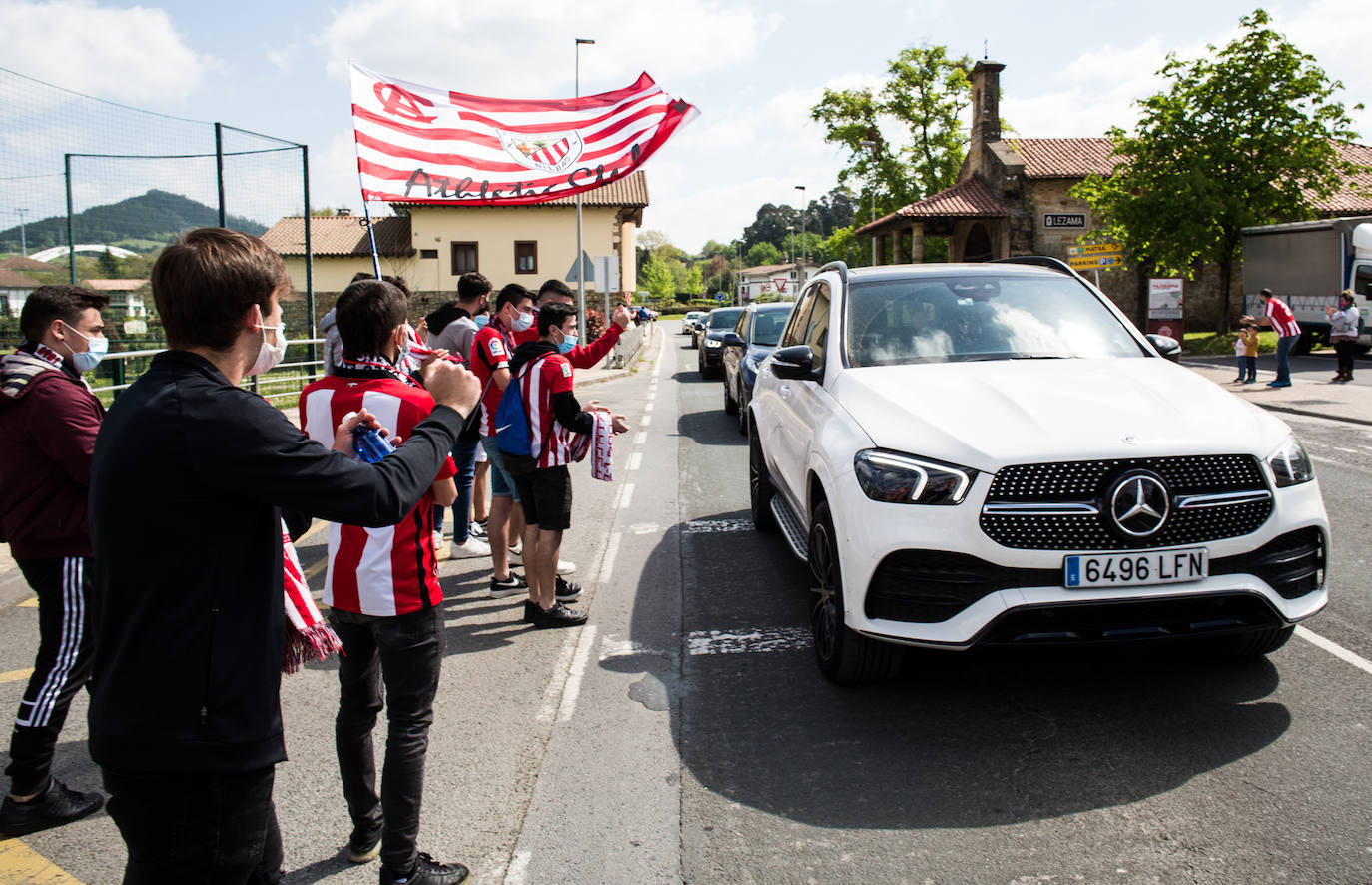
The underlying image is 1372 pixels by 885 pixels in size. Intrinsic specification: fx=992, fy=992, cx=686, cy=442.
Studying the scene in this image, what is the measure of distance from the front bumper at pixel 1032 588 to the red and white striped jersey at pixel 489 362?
110 inches

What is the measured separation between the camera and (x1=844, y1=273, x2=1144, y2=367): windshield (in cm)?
496

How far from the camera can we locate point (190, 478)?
186 cm

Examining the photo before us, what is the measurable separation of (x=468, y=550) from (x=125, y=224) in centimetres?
936

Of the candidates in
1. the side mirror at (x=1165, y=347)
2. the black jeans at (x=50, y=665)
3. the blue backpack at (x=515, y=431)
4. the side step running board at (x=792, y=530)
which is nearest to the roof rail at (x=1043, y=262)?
the side mirror at (x=1165, y=347)

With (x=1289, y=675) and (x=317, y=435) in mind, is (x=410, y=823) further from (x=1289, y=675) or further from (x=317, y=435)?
(x=1289, y=675)

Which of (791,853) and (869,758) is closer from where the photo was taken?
(791,853)

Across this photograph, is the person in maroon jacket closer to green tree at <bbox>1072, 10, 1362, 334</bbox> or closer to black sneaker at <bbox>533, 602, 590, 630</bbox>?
black sneaker at <bbox>533, 602, 590, 630</bbox>

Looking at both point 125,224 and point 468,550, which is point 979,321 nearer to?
point 468,550

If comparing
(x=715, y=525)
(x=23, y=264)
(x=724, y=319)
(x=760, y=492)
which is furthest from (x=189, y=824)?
(x=724, y=319)

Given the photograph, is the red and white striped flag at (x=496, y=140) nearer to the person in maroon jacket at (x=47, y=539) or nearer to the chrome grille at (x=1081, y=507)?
the person in maroon jacket at (x=47, y=539)

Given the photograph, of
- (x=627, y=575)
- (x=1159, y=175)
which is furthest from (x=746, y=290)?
(x=627, y=575)

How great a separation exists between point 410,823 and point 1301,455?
3588 millimetres

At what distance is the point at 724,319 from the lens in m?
25.9

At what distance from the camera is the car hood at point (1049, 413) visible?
3637mm
